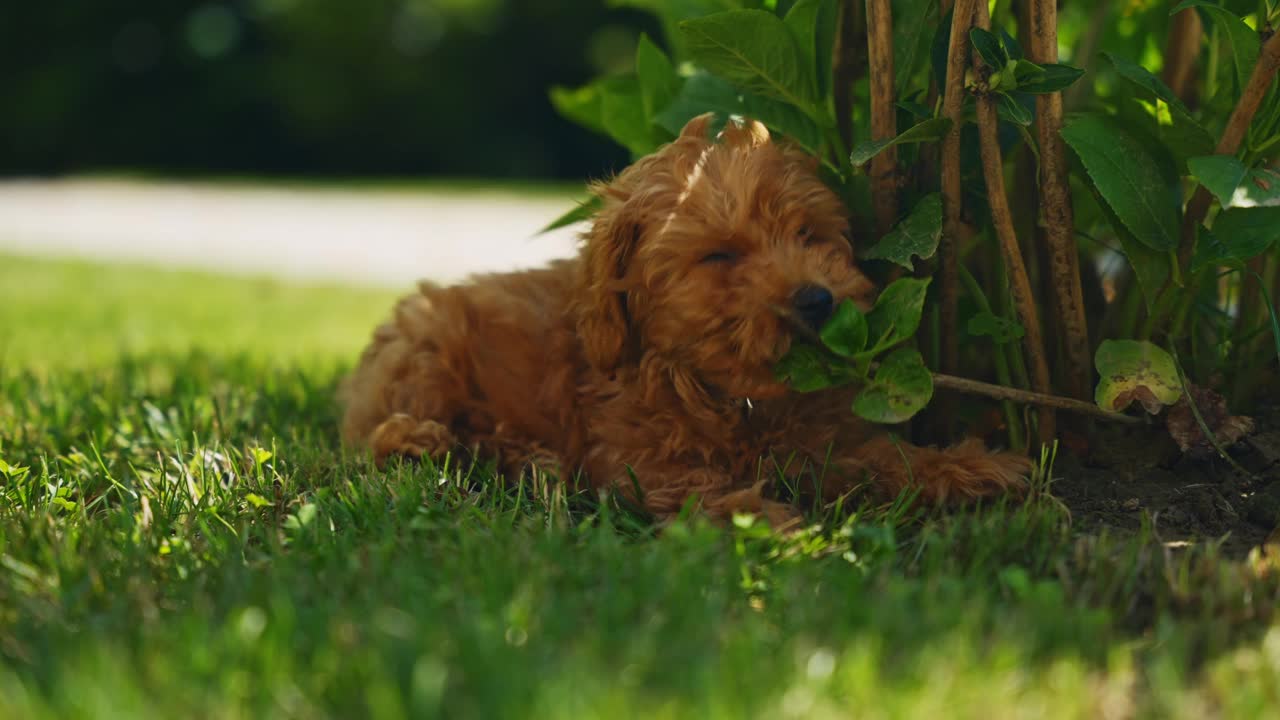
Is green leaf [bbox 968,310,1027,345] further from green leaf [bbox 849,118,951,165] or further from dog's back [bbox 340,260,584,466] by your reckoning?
dog's back [bbox 340,260,584,466]

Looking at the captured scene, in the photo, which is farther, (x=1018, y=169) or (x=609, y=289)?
(x=1018, y=169)

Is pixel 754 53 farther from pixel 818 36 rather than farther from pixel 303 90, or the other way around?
pixel 303 90

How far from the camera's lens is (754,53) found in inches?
109

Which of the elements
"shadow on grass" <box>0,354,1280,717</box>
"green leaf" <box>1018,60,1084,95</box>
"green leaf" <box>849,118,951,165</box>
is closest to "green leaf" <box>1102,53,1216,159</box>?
"green leaf" <box>1018,60,1084,95</box>

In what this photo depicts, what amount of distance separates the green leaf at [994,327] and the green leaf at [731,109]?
1.93 feet

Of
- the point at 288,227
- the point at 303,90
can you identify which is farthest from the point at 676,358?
the point at 303,90

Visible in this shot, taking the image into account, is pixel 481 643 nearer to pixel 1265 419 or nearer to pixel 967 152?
pixel 967 152

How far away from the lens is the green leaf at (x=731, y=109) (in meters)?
3.02

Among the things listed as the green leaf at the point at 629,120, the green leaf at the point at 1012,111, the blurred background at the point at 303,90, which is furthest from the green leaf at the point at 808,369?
the blurred background at the point at 303,90

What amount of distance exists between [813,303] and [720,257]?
0.26 m

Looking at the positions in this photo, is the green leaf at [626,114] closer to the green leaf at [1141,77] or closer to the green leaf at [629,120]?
the green leaf at [629,120]

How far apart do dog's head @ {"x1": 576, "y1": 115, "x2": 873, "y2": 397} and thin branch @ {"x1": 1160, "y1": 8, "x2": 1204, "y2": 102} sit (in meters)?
1.18

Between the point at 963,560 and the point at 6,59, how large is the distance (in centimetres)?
2968

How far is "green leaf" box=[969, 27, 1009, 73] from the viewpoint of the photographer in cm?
251
